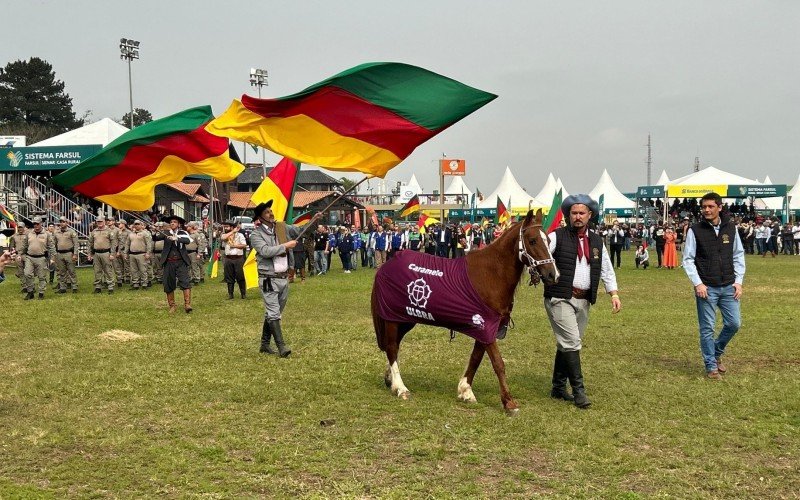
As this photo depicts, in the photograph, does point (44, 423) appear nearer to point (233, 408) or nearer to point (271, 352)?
point (233, 408)

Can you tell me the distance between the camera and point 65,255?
66.5 feet

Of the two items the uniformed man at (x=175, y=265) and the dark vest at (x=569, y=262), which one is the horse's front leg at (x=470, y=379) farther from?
the uniformed man at (x=175, y=265)

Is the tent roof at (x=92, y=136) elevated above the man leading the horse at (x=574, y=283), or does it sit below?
above

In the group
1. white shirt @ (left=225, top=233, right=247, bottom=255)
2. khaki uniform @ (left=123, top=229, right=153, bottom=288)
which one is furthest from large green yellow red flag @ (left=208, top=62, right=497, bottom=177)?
khaki uniform @ (left=123, top=229, right=153, bottom=288)

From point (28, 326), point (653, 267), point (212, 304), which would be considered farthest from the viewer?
point (653, 267)

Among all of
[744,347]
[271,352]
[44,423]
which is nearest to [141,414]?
[44,423]

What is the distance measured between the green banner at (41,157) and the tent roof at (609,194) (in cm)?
4055

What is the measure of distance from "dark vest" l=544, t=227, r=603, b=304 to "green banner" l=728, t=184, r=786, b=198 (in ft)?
147

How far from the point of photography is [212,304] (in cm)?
1745

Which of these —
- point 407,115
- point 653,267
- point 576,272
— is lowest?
point 653,267

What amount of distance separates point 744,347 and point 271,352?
23.6 ft

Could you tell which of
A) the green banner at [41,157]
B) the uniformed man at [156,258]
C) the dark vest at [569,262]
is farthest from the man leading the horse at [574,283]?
the green banner at [41,157]

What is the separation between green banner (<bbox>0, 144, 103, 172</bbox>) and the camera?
30047mm

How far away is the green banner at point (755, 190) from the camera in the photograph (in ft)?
158
